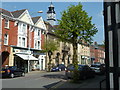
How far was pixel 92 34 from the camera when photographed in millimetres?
15109

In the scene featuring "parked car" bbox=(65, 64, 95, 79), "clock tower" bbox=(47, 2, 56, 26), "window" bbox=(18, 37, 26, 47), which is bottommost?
"parked car" bbox=(65, 64, 95, 79)

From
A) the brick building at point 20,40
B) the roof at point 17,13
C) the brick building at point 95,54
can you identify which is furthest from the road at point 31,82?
the brick building at point 95,54

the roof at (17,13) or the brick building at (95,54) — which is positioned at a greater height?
the roof at (17,13)

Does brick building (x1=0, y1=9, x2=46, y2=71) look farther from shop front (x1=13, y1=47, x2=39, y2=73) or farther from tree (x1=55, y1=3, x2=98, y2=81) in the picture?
tree (x1=55, y1=3, x2=98, y2=81)

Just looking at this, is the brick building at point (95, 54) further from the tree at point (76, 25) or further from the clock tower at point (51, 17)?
the tree at point (76, 25)

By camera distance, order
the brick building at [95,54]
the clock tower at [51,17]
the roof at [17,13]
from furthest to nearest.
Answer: the brick building at [95,54] → the clock tower at [51,17] → the roof at [17,13]

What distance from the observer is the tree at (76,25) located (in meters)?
14.8

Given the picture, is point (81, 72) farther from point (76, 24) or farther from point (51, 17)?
point (51, 17)

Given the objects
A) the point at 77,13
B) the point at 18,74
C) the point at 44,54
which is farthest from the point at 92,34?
the point at 44,54

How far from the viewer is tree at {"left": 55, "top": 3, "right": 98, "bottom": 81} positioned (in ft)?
48.6

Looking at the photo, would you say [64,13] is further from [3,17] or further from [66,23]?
[3,17]

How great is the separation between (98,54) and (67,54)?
34550mm

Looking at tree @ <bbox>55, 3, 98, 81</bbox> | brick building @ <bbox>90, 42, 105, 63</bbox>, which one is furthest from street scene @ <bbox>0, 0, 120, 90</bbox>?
brick building @ <bbox>90, 42, 105, 63</bbox>

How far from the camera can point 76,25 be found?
14.9 metres
